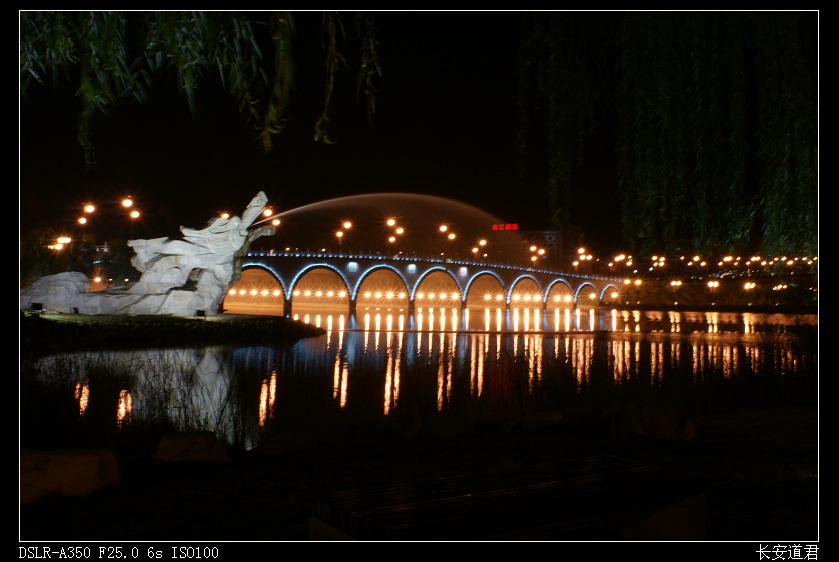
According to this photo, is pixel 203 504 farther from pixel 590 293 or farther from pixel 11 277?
pixel 590 293

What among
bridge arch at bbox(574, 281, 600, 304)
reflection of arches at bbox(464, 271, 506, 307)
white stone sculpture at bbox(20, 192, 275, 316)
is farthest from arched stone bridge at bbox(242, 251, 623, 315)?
white stone sculpture at bbox(20, 192, 275, 316)

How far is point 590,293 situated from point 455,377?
10842 centimetres

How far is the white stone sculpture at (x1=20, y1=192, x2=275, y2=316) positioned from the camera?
30062 millimetres

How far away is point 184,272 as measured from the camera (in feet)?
105

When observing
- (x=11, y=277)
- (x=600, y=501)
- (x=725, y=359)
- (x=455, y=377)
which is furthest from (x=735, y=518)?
(x=725, y=359)

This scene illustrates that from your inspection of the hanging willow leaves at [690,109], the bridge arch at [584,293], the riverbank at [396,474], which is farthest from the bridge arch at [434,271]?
the hanging willow leaves at [690,109]

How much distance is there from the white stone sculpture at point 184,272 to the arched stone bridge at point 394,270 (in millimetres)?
23574

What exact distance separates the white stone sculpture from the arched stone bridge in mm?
23574

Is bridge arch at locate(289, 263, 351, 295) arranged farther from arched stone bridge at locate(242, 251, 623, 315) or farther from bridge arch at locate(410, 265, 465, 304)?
bridge arch at locate(410, 265, 465, 304)

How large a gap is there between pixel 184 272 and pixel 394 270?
143ft

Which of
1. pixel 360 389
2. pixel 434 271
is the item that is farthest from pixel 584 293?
pixel 360 389

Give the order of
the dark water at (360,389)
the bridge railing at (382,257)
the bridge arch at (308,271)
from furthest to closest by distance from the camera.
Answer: the bridge arch at (308,271), the bridge railing at (382,257), the dark water at (360,389)

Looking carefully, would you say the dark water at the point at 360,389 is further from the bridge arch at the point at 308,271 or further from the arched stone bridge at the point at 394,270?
the bridge arch at the point at 308,271

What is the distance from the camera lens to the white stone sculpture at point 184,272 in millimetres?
30062
